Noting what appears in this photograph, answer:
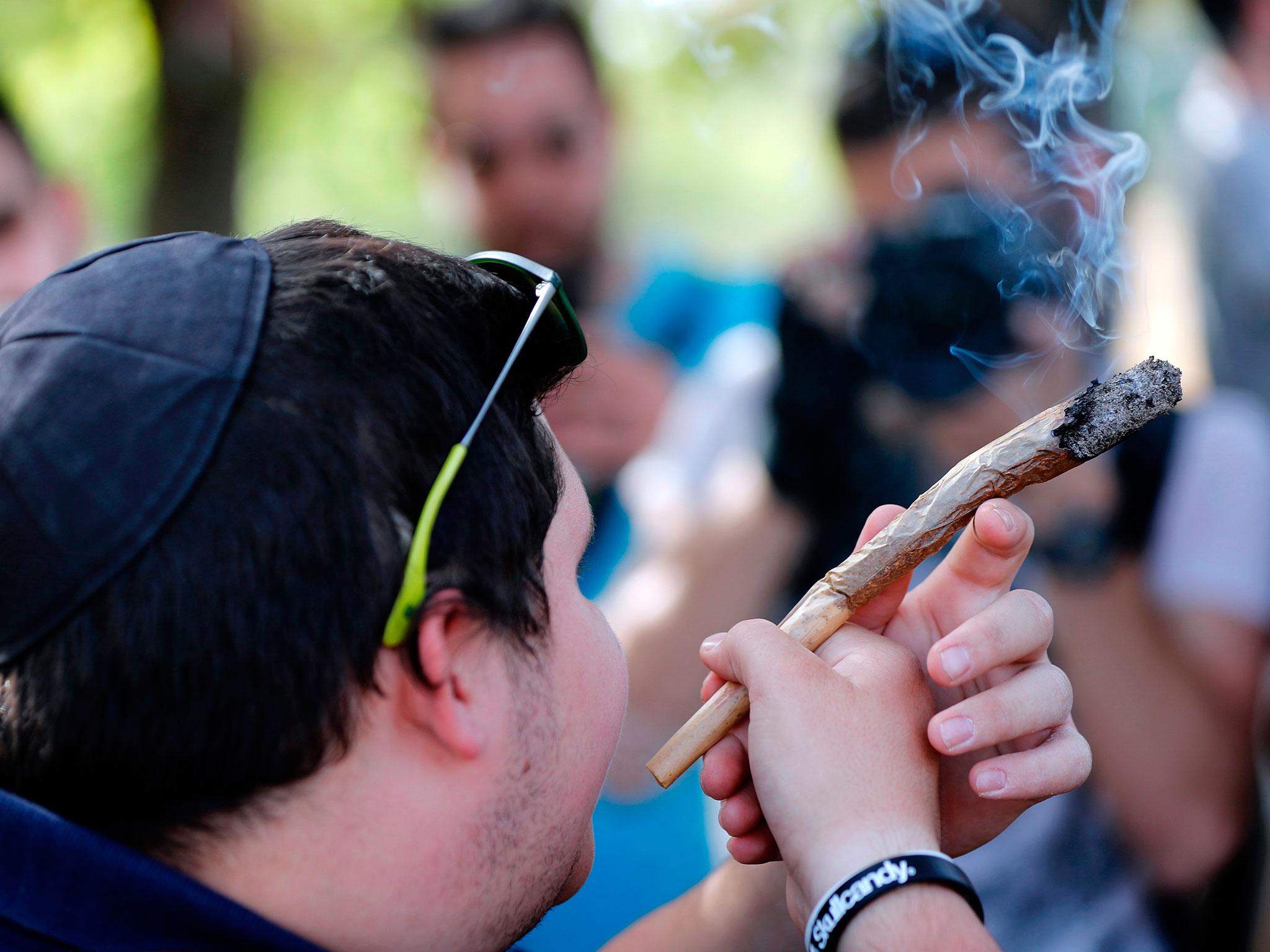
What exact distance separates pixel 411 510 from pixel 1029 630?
3.07 feet

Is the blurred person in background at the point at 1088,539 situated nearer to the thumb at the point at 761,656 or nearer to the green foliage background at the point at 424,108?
the green foliage background at the point at 424,108

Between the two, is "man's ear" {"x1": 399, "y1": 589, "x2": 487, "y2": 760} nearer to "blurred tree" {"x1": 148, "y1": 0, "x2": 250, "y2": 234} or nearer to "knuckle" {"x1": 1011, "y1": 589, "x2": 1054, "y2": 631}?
"knuckle" {"x1": 1011, "y1": 589, "x2": 1054, "y2": 631}

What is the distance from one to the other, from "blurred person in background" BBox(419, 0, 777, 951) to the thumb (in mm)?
→ 1796

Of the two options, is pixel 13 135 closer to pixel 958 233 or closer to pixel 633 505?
pixel 633 505

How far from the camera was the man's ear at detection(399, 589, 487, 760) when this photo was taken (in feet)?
4.28

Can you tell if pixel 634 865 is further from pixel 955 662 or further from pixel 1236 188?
pixel 1236 188

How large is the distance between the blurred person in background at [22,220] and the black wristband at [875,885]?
3264 millimetres

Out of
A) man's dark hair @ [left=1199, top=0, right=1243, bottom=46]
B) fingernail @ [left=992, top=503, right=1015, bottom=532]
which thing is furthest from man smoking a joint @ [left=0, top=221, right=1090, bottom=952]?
man's dark hair @ [left=1199, top=0, right=1243, bottom=46]

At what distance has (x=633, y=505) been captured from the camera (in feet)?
11.5

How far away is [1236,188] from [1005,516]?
3.12m

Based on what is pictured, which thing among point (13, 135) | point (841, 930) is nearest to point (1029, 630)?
point (841, 930)

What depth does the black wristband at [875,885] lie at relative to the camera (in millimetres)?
1298

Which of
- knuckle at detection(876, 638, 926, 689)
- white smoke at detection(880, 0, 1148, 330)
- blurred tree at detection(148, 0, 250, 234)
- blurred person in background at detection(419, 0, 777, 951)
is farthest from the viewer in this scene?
blurred tree at detection(148, 0, 250, 234)

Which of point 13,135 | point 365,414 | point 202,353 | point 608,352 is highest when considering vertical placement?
point 202,353
